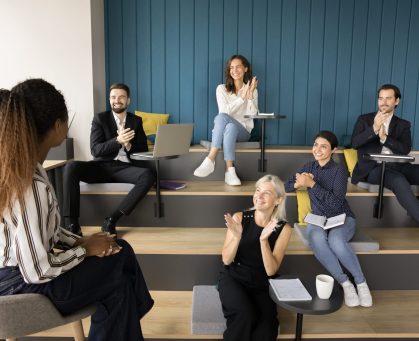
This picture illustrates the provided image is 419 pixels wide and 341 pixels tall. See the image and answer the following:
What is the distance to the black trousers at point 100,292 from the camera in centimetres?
129

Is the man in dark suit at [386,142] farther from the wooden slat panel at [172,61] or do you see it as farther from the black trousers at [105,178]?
the wooden slat panel at [172,61]

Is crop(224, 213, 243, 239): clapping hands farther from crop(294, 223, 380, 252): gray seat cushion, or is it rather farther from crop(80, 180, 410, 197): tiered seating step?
crop(80, 180, 410, 197): tiered seating step

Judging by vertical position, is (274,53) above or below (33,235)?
above

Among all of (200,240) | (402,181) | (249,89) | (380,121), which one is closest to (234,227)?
(200,240)

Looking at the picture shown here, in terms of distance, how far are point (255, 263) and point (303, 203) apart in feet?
2.59

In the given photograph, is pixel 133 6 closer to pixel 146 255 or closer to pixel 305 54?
pixel 305 54

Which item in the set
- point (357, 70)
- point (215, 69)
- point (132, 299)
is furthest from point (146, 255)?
point (357, 70)

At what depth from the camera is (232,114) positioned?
351 cm

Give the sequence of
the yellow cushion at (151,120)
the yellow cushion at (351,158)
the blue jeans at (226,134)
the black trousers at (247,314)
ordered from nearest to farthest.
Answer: the black trousers at (247,314), the blue jeans at (226,134), the yellow cushion at (351,158), the yellow cushion at (151,120)

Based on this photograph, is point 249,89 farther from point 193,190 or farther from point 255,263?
point 255,263

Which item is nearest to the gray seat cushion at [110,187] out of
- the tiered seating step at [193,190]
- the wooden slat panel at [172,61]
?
the tiered seating step at [193,190]

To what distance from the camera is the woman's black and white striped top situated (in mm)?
1155

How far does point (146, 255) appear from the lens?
2396 millimetres

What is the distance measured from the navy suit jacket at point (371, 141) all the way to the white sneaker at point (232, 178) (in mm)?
908
